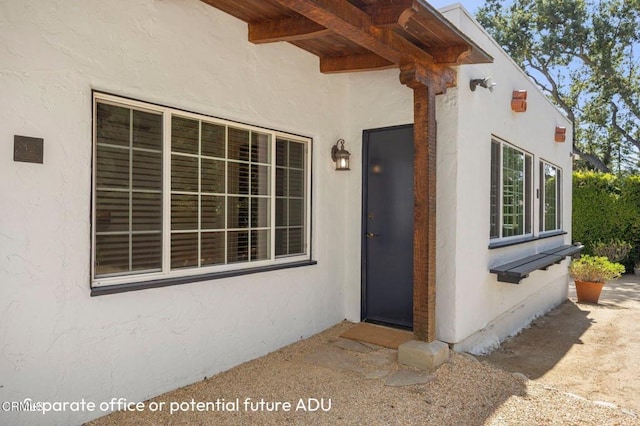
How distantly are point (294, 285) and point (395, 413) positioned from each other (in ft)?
6.02

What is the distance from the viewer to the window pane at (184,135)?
3.61 metres

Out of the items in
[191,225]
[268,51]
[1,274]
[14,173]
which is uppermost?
[268,51]

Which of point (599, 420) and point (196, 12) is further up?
point (196, 12)

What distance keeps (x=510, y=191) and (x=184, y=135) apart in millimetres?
4658

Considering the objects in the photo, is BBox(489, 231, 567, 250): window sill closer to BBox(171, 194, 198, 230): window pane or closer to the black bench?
the black bench

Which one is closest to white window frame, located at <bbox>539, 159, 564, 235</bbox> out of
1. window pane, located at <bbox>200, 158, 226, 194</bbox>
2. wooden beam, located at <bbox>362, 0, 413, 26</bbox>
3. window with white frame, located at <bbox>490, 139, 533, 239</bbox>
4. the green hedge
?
window with white frame, located at <bbox>490, 139, 533, 239</bbox>

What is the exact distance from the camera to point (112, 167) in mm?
3219

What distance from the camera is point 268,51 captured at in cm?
435

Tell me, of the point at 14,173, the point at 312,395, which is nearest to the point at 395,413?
the point at 312,395

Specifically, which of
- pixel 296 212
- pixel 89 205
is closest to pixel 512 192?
pixel 296 212

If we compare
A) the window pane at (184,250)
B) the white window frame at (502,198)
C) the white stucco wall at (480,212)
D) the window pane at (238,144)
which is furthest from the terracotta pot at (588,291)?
the window pane at (184,250)

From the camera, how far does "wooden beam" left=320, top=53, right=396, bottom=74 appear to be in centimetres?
455

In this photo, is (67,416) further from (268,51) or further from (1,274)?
(268,51)

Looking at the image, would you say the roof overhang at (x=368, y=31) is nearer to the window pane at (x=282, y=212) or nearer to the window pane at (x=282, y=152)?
the window pane at (x=282, y=152)
